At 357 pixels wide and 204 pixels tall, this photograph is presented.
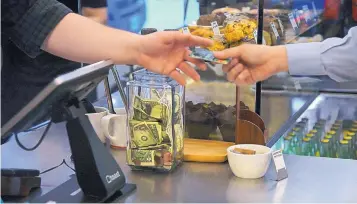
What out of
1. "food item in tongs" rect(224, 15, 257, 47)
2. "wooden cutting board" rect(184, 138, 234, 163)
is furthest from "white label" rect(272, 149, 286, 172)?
"food item in tongs" rect(224, 15, 257, 47)

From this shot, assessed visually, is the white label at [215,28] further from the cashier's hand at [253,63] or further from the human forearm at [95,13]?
the human forearm at [95,13]

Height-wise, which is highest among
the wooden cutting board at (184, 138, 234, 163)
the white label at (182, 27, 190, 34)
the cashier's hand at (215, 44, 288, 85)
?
the white label at (182, 27, 190, 34)

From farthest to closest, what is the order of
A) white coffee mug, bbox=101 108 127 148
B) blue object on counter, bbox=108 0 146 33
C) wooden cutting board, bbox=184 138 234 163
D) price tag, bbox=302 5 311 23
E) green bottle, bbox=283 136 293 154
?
price tag, bbox=302 5 311 23 < blue object on counter, bbox=108 0 146 33 < green bottle, bbox=283 136 293 154 < white coffee mug, bbox=101 108 127 148 < wooden cutting board, bbox=184 138 234 163

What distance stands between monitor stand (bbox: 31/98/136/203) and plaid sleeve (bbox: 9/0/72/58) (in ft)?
0.93

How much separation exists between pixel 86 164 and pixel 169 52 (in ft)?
1.34

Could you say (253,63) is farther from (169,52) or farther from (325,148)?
(325,148)

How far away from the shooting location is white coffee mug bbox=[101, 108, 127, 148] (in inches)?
75.2

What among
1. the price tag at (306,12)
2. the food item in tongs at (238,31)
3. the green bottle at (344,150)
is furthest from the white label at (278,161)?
the price tag at (306,12)

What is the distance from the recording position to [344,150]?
2.44m

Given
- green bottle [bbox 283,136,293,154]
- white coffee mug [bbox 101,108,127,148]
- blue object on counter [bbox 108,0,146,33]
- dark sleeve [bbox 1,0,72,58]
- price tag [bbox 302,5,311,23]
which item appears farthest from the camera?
price tag [bbox 302,5,311,23]

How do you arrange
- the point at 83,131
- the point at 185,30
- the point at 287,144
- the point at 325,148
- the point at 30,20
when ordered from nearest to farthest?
the point at 83,131 → the point at 30,20 → the point at 185,30 → the point at 287,144 → the point at 325,148

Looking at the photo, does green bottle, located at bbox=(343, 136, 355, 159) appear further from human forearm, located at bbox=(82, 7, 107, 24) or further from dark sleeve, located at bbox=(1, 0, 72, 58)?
dark sleeve, located at bbox=(1, 0, 72, 58)

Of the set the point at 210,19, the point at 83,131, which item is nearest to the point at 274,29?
the point at 210,19

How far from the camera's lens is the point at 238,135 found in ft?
6.20
